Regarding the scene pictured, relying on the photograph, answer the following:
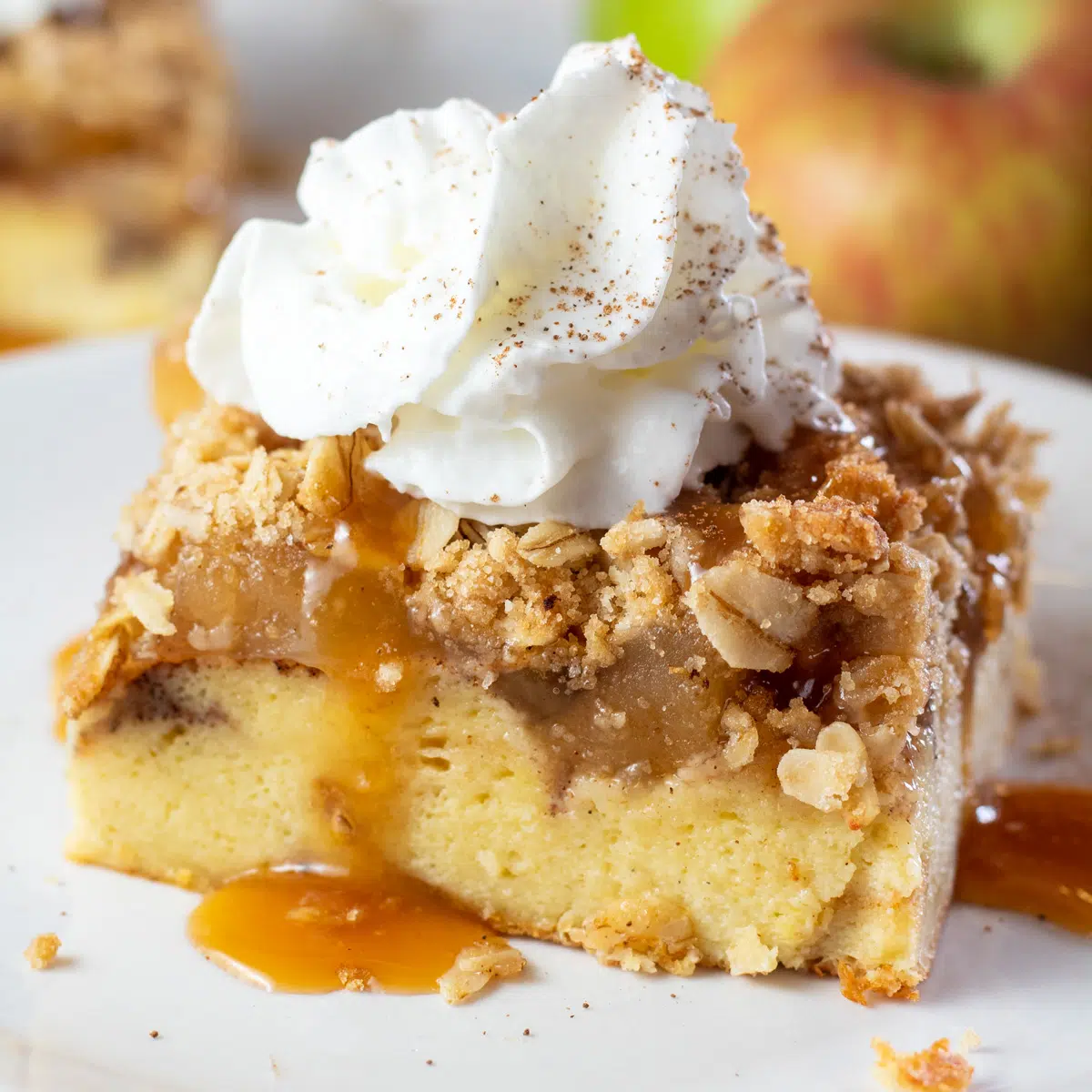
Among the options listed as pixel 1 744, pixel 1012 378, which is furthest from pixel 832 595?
pixel 1012 378

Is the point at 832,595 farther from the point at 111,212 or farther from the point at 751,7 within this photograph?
the point at 111,212

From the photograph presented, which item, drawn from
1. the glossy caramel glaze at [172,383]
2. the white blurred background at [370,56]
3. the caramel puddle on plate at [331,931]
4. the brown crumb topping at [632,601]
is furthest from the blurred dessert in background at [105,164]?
the caramel puddle on plate at [331,931]

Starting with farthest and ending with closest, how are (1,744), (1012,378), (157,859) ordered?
(1012,378) → (1,744) → (157,859)

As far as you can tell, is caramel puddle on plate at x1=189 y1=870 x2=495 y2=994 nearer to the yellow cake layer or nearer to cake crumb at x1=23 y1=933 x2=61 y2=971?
the yellow cake layer

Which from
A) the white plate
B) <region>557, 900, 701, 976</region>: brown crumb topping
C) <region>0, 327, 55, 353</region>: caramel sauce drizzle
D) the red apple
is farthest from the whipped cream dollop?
<region>0, 327, 55, 353</region>: caramel sauce drizzle

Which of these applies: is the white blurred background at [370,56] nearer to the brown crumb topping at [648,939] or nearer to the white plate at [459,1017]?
the white plate at [459,1017]

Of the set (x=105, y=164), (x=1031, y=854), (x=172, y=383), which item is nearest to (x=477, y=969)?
(x=1031, y=854)
